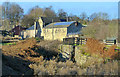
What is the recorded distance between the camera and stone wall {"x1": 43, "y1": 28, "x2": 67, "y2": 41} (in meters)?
36.4

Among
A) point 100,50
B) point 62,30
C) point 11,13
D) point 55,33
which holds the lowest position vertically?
point 100,50

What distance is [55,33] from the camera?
38.3 metres

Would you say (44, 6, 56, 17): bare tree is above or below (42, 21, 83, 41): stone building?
above

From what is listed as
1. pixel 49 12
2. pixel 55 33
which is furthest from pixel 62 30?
pixel 49 12

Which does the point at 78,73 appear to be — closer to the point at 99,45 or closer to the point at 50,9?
the point at 99,45

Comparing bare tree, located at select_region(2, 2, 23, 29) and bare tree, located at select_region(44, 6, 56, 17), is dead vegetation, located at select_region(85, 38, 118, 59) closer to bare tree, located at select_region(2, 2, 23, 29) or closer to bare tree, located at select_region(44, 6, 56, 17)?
bare tree, located at select_region(2, 2, 23, 29)

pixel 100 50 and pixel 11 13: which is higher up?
pixel 11 13

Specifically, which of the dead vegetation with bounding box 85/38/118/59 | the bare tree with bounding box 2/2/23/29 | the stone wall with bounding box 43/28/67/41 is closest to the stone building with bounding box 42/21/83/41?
the stone wall with bounding box 43/28/67/41

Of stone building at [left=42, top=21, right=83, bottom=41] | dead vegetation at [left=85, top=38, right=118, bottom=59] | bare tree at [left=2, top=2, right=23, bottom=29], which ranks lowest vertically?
dead vegetation at [left=85, top=38, right=118, bottom=59]

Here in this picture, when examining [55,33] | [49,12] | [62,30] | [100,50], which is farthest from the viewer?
[49,12]

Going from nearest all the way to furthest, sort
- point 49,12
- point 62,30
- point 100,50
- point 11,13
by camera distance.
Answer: point 100,50 < point 62,30 < point 11,13 < point 49,12

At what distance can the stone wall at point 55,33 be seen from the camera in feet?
119

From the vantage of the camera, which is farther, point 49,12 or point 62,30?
point 49,12

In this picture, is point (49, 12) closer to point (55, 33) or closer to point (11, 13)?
point (11, 13)
